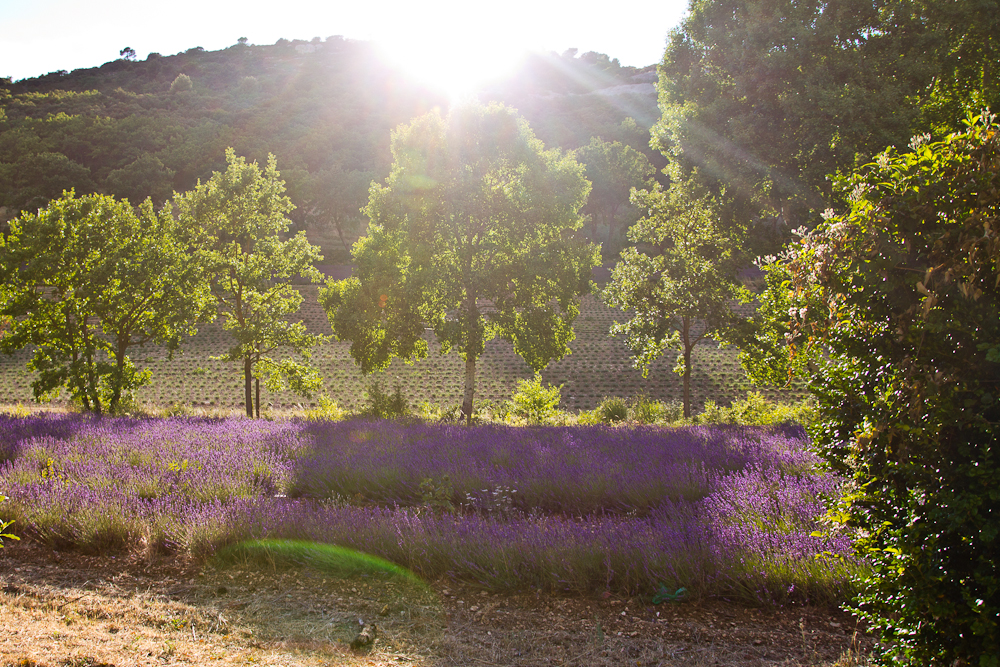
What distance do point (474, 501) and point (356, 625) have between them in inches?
94.7

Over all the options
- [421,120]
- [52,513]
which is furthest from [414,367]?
[52,513]

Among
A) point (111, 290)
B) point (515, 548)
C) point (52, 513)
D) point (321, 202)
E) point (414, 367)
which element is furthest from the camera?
point (321, 202)

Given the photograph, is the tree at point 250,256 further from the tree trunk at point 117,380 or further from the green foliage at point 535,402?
the green foliage at point 535,402

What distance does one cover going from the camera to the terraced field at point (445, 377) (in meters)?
25.6

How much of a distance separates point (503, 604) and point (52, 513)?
4.31 metres

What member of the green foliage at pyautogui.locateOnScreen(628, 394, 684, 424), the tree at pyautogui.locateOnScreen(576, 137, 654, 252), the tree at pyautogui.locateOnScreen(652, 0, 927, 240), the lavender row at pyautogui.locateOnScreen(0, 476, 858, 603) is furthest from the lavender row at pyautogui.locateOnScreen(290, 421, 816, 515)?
the tree at pyautogui.locateOnScreen(576, 137, 654, 252)

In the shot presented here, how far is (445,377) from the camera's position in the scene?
3083 cm

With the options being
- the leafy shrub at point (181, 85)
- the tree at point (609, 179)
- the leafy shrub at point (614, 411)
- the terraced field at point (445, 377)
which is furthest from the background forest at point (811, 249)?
the leafy shrub at point (181, 85)

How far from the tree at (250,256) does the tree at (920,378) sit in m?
16.4

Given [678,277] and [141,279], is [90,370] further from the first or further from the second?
[678,277]

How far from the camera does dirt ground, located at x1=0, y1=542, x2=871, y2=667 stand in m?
3.08

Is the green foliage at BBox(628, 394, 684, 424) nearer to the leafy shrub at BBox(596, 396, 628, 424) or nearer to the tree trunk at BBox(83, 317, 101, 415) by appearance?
the leafy shrub at BBox(596, 396, 628, 424)

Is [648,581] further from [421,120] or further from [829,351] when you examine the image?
[421,120]

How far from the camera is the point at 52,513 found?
16.9 feet
